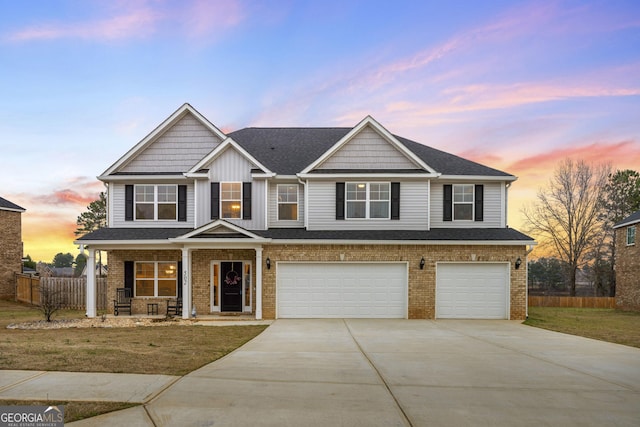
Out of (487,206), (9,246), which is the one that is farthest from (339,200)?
(9,246)

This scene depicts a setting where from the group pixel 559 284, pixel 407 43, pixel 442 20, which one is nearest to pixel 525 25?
pixel 442 20

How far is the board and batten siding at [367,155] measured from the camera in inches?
653

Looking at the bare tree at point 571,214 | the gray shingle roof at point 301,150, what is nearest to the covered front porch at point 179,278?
the gray shingle roof at point 301,150

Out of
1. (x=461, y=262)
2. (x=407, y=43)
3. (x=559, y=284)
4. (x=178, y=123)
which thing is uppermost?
(x=407, y=43)

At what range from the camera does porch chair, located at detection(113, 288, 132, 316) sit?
16.1 metres

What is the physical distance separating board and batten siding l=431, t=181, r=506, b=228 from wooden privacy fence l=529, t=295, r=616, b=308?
10372mm

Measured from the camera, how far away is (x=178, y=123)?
685 inches

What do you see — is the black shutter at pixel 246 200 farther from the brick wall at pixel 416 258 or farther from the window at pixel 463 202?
the window at pixel 463 202

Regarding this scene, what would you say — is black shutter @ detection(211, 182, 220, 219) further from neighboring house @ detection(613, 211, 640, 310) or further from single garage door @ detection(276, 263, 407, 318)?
neighboring house @ detection(613, 211, 640, 310)

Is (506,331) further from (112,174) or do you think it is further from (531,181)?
(531,181)

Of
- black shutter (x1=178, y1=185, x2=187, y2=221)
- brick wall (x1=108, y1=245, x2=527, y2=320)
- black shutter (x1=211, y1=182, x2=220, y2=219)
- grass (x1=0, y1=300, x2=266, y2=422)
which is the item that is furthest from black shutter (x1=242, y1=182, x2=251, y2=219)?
grass (x1=0, y1=300, x2=266, y2=422)

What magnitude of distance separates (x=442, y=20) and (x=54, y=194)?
30.6 meters

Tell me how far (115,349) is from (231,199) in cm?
862

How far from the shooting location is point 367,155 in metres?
16.7
